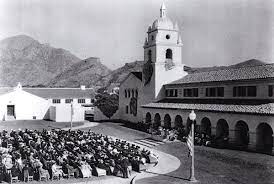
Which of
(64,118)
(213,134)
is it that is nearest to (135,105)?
(64,118)

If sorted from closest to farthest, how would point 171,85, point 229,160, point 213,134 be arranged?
point 229,160 → point 213,134 → point 171,85

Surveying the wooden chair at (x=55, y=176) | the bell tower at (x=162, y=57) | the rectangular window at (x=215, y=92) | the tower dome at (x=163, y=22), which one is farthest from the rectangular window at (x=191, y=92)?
A: the wooden chair at (x=55, y=176)

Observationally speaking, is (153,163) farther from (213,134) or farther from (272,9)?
(272,9)

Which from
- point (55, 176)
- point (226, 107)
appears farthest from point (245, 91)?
point (55, 176)

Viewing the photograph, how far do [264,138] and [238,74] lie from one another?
9.00m

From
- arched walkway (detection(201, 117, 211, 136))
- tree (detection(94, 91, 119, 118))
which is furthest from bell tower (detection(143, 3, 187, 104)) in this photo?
tree (detection(94, 91, 119, 118))

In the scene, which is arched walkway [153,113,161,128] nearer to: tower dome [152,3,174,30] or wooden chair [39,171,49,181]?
tower dome [152,3,174,30]

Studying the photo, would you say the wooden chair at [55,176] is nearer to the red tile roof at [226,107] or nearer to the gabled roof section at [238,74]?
the red tile roof at [226,107]

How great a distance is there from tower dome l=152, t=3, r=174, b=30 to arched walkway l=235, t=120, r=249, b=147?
21.8 metres

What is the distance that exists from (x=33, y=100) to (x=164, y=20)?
31.3 m

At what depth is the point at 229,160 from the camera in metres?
27.5

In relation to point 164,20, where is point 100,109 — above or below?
below

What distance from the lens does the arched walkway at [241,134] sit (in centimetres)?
3369

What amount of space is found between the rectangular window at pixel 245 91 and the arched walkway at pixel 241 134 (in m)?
3.17
